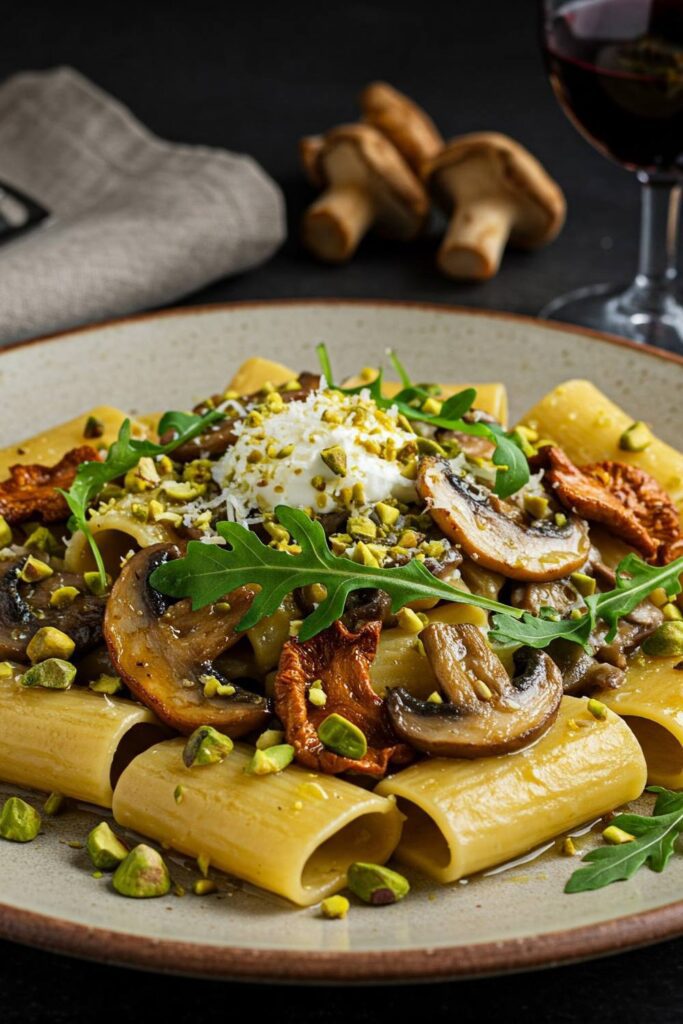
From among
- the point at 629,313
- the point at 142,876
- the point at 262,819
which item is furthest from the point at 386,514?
the point at 629,313

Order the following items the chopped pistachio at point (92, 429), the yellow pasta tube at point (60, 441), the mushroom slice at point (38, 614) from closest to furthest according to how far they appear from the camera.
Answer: the mushroom slice at point (38, 614), the yellow pasta tube at point (60, 441), the chopped pistachio at point (92, 429)

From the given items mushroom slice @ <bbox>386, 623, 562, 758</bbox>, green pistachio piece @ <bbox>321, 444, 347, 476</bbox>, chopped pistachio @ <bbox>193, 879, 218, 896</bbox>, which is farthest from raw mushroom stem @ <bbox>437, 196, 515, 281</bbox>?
chopped pistachio @ <bbox>193, 879, 218, 896</bbox>

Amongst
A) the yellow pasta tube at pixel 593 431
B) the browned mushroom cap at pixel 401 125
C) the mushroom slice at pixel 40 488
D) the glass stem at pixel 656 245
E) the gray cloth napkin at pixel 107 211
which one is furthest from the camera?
the browned mushroom cap at pixel 401 125

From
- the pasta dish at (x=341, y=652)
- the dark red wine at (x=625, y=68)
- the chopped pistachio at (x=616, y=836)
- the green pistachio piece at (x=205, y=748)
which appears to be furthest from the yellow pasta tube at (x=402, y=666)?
the dark red wine at (x=625, y=68)

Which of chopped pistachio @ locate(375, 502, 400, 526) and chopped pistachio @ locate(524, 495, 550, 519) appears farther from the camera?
chopped pistachio @ locate(524, 495, 550, 519)

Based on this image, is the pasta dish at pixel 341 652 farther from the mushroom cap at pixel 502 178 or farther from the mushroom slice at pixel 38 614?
the mushroom cap at pixel 502 178

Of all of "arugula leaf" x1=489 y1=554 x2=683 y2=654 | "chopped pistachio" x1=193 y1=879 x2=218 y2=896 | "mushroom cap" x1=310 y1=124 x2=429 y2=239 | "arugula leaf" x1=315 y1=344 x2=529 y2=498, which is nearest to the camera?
"chopped pistachio" x1=193 y1=879 x2=218 y2=896

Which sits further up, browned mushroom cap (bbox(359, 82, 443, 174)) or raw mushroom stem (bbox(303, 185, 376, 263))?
browned mushroom cap (bbox(359, 82, 443, 174))

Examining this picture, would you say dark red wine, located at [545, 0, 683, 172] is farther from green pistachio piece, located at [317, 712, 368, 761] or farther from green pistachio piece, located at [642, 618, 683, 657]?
green pistachio piece, located at [317, 712, 368, 761]
